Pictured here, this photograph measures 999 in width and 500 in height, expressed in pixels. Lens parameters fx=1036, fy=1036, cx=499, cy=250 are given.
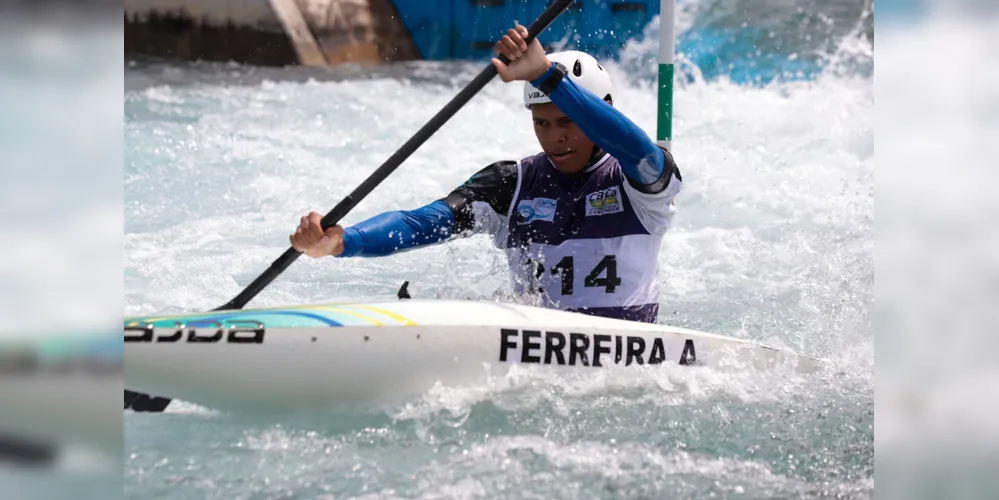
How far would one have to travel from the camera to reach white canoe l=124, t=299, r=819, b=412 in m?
2.55

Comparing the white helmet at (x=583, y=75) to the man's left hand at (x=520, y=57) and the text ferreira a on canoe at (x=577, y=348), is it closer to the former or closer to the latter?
the man's left hand at (x=520, y=57)

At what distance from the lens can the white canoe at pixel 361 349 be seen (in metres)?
2.55

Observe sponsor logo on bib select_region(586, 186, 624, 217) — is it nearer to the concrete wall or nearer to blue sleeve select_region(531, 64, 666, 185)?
blue sleeve select_region(531, 64, 666, 185)

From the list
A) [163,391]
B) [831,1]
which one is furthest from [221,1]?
[163,391]

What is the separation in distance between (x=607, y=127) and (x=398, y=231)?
2.51 ft

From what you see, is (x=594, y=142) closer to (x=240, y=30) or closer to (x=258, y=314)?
(x=258, y=314)

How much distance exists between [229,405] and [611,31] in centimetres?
890

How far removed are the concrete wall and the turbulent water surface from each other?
22cm

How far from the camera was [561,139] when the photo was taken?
3.37 m

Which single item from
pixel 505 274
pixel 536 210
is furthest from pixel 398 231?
pixel 505 274

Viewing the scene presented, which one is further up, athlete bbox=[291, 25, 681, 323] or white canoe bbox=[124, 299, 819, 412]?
athlete bbox=[291, 25, 681, 323]

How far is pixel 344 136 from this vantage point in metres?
9.05

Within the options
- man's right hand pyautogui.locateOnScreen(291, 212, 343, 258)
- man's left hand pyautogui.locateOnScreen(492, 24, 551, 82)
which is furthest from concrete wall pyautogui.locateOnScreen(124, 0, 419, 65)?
man's left hand pyautogui.locateOnScreen(492, 24, 551, 82)

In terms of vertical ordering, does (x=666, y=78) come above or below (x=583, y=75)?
above
